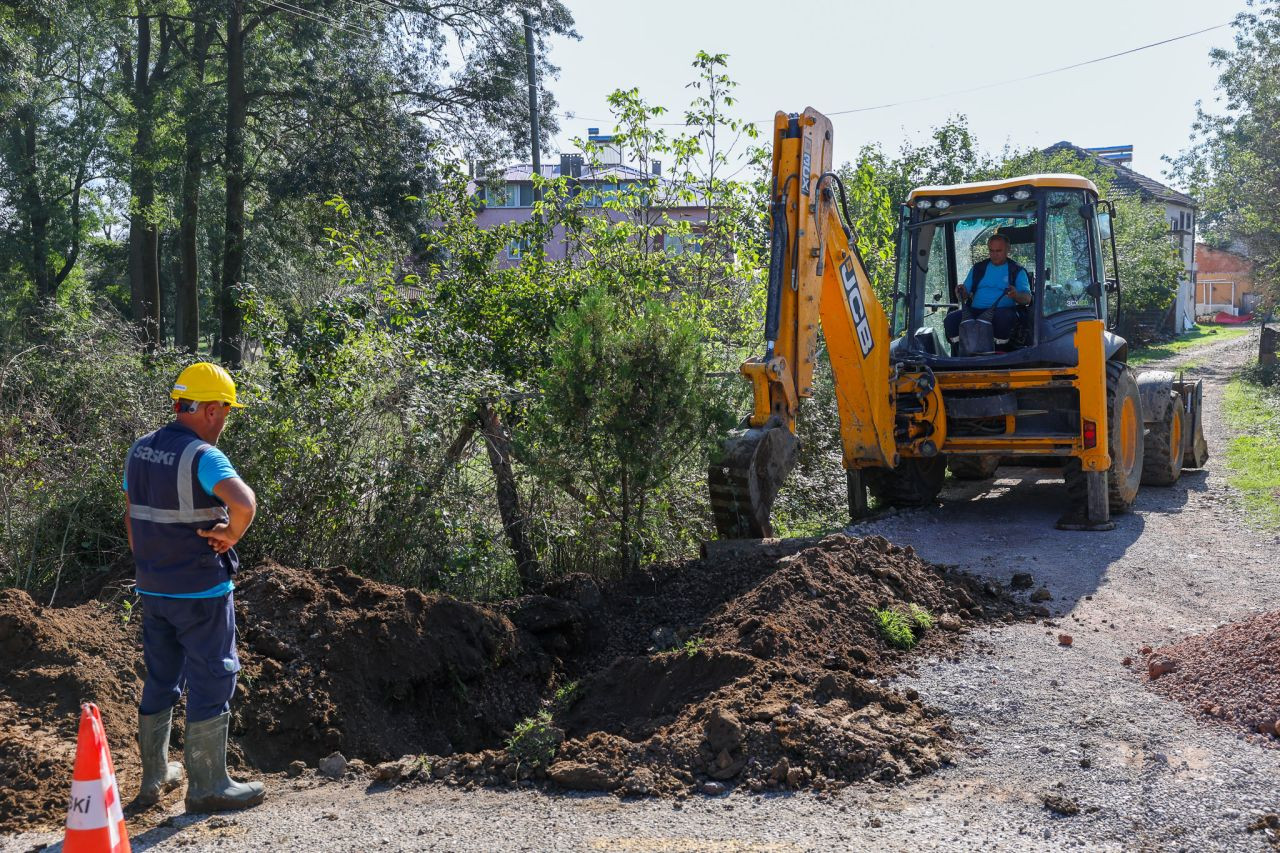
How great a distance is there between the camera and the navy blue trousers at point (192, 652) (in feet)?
15.8

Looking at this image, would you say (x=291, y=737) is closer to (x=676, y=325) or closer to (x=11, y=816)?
(x=11, y=816)

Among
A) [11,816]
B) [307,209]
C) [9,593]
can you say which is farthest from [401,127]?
[11,816]

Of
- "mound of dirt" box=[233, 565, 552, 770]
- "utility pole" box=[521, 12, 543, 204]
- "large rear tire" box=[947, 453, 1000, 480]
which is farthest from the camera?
"utility pole" box=[521, 12, 543, 204]

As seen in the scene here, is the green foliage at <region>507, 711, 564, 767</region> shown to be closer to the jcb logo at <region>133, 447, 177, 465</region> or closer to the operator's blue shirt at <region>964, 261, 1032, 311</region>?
the jcb logo at <region>133, 447, 177, 465</region>

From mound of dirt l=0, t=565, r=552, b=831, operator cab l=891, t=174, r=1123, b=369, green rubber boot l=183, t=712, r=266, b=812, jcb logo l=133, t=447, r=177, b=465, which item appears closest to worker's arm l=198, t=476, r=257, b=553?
jcb logo l=133, t=447, r=177, b=465

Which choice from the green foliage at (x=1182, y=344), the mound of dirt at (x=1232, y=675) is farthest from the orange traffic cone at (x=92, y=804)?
the green foliage at (x=1182, y=344)

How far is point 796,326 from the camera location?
9.10 m

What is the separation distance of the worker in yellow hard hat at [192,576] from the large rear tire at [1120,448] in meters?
8.09

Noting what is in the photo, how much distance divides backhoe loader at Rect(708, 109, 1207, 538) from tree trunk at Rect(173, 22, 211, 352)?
48.7 feet

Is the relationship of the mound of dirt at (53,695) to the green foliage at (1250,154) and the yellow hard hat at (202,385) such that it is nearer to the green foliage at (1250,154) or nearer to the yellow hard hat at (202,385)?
the yellow hard hat at (202,385)

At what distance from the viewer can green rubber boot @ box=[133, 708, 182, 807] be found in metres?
4.88

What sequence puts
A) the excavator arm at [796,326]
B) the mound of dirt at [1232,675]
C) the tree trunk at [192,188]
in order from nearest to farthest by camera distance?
the mound of dirt at [1232,675] → the excavator arm at [796,326] → the tree trunk at [192,188]

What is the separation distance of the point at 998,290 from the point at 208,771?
8369mm

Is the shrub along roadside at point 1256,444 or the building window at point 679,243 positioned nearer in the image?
the building window at point 679,243
